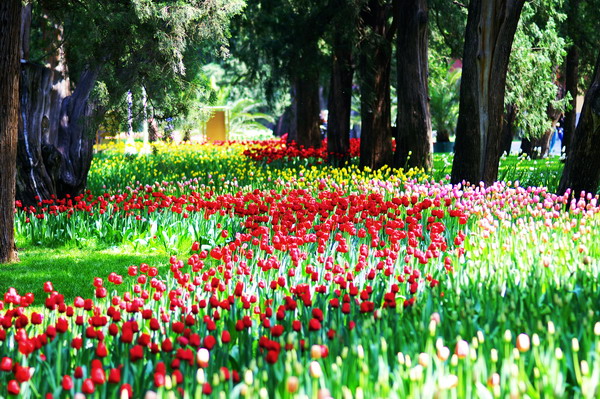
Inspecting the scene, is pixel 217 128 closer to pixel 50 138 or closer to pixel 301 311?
pixel 50 138

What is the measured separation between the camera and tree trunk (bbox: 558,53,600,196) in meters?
8.84

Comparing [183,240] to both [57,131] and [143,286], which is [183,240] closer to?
[143,286]

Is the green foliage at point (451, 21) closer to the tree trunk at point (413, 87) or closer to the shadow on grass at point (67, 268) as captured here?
the tree trunk at point (413, 87)

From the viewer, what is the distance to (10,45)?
7.01 metres

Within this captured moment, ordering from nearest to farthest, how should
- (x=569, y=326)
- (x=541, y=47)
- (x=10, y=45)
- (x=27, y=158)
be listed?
(x=569, y=326) → (x=10, y=45) → (x=27, y=158) → (x=541, y=47)

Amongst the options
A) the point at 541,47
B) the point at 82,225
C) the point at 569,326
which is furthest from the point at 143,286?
the point at 541,47

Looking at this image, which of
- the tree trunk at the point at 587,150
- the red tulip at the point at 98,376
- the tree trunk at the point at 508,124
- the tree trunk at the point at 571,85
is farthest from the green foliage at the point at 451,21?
the red tulip at the point at 98,376

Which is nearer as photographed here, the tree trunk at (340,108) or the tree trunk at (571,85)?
the tree trunk at (340,108)

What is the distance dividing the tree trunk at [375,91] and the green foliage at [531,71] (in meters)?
2.31

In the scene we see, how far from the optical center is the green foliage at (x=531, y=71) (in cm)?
1462

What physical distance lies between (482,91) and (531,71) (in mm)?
5604

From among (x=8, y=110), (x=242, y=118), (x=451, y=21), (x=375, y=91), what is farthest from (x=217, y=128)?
(x=8, y=110)

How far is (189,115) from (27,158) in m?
2.14

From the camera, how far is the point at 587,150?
895cm
